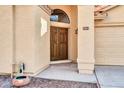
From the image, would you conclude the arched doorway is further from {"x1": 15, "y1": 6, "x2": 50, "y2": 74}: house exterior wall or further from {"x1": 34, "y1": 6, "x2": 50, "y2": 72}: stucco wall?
{"x1": 15, "y1": 6, "x2": 50, "y2": 74}: house exterior wall

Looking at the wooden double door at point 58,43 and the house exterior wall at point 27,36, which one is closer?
the house exterior wall at point 27,36

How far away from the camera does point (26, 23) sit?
21.2 ft

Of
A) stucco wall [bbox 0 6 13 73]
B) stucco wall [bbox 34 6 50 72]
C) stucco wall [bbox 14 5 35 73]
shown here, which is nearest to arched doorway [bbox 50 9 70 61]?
stucco wall [bbox 34 6 50 72]

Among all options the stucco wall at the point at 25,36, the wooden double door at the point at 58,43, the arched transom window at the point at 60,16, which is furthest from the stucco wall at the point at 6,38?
the arched transom window at the point at 60,16

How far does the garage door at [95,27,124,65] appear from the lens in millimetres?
9109

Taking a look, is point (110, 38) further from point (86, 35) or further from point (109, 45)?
point (86, 35)

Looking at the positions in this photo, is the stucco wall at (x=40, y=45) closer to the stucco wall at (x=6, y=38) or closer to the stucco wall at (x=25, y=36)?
the stucco wall at (x=25, y=36)

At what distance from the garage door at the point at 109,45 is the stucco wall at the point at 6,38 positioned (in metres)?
4.88

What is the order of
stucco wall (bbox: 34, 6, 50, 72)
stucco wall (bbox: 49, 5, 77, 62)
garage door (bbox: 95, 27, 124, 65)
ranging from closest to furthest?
stucco wall (bbox: 34, 6, 50, 72)
garage door (bbox: 95, 27, 124, 65)
stucco wall (bbox: 49, 5, 77, 62)

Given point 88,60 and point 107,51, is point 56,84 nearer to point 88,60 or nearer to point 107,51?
point 88,60

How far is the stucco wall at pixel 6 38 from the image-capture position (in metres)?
6.41

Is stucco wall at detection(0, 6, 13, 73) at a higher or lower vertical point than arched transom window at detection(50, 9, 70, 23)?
lower

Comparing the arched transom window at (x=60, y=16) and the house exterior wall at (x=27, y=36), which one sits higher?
the arched transom window at (x=60, y=16)
